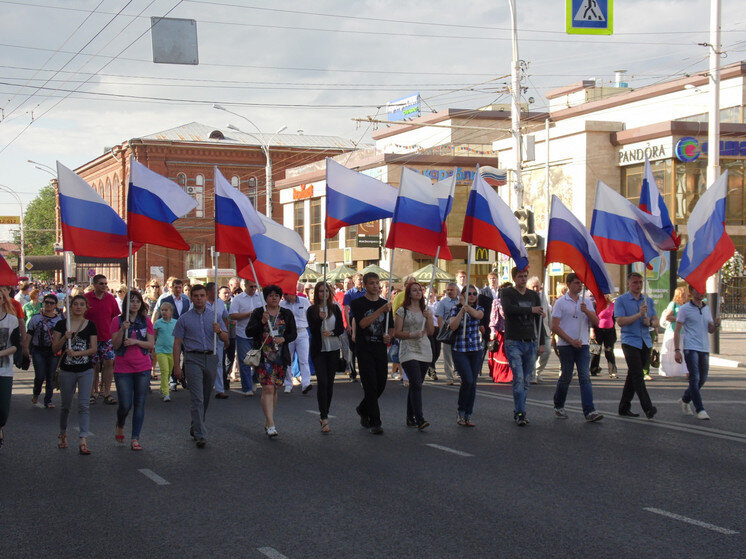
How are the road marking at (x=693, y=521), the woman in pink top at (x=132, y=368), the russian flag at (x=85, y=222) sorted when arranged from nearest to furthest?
the road marking at (x=693, y=521) < the woman in pink top at (x=132, y=368) < the russian flag at (x=85, y=222)

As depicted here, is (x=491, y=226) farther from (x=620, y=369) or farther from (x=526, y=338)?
(x=620, y=369)

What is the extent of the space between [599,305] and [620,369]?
8.37 meters

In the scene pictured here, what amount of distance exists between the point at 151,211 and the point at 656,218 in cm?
642

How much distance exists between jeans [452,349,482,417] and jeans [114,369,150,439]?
12.0 ft

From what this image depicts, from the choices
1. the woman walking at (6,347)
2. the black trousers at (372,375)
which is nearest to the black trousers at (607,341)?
the black trousers at (372,375)

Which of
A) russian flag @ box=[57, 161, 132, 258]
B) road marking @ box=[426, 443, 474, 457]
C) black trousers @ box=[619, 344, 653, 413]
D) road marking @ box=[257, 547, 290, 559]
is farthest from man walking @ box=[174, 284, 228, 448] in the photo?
black trousers @ box=[619, 344, 653, 413]

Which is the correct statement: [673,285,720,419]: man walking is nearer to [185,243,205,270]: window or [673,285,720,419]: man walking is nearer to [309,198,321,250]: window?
[309,198,321,250]: window

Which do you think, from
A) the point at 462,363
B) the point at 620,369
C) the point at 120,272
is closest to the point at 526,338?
the point at 462,363

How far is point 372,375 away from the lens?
10.8 m

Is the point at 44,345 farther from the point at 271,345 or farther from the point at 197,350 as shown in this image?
the point at 271,345

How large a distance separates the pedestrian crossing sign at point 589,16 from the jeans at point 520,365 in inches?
324

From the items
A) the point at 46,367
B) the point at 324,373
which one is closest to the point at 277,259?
the point at 324,373

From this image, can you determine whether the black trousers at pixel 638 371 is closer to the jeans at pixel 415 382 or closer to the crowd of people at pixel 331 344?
the crowd of people at pixel 331 344

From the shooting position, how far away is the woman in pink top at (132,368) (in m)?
9.73
